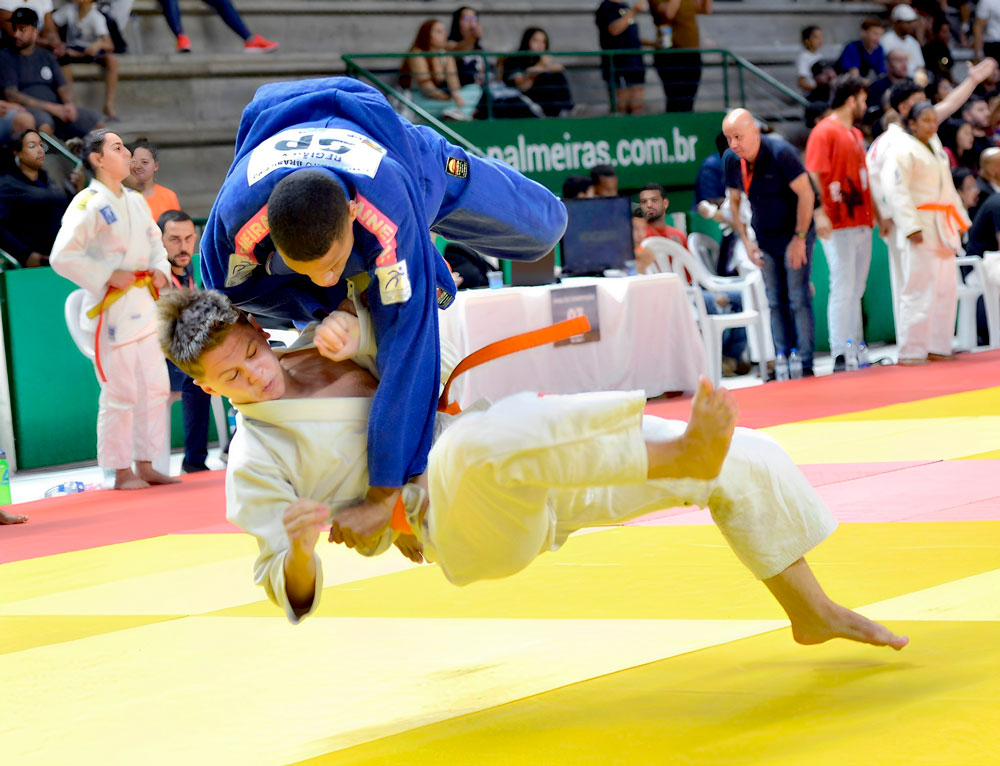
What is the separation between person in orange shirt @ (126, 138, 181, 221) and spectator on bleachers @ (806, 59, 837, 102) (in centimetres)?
790

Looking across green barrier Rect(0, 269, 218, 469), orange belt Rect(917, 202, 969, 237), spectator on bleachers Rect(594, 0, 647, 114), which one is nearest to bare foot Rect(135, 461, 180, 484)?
green barrier Rect(0, 269, 218, 469)

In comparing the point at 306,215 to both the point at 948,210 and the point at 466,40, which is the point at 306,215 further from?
the point at 466,40

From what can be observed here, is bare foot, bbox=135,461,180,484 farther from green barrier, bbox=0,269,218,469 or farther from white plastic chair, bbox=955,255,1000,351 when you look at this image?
white plastic chair, bbox=955,255,1000,351

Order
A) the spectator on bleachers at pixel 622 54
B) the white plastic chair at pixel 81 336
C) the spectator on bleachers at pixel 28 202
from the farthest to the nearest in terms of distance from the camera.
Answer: the spectator on bleachers at pixel 622 54 < the spectator on bleachers at pixel 28 202 < the white plastic chair at pixel 81 336

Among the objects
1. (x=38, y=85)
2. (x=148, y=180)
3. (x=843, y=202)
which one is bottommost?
(x=843, y=202)

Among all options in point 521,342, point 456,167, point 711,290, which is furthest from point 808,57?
point 521,342

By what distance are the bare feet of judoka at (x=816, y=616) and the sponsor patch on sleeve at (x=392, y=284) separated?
0.93 m

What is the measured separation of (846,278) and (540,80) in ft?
13.5

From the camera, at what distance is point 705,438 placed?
2266 millimetres

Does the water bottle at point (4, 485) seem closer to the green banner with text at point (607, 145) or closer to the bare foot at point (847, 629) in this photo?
the bare foot at point (847, 629)

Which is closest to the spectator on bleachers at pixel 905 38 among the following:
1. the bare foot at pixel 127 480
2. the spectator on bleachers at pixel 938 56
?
the spectator on bleachers at pixel 938 56

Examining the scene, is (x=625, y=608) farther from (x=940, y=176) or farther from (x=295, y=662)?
(x=940, y=176)

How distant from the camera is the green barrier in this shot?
26.1ft

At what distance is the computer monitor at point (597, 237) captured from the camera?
8.86m
